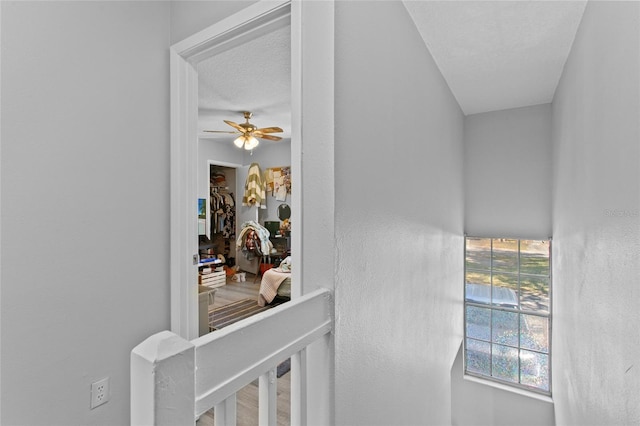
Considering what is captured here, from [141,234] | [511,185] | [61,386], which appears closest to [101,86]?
[141,234]

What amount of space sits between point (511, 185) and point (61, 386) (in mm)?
4394

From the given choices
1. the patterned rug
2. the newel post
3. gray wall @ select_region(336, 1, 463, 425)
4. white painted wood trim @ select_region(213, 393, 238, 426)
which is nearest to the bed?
the patterned rug

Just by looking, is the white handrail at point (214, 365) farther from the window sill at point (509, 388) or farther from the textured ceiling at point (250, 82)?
the window sill at point (509, 388)

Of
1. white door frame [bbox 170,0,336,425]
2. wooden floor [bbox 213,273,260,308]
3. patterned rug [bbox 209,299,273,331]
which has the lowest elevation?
patterned rug [bbox 209,299,273,331]

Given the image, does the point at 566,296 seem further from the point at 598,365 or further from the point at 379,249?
the point at 379,249

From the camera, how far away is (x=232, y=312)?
3740mm

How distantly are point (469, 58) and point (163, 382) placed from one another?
9.70 feet

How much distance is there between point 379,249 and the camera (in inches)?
58.4

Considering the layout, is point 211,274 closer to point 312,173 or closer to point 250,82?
point 250,82

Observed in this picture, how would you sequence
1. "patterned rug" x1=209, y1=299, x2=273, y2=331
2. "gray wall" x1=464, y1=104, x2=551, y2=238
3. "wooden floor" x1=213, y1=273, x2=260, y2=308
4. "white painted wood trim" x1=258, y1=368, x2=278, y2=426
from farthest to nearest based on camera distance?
1. "wooden floor" x1=213, y1=273, x2=260, y2=308
2. "gray wall" x1=464, y1=104, x2=551, y2=238
3. "patterned rug" x1=209, y1=299, x2=273, y2=331
4. "white painted wood trim" x1=258, y1=368, x2=278, y2=426

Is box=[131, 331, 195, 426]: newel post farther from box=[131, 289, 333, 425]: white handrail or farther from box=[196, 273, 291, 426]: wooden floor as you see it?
box=[196, 273, 291, 426]: wooden floor

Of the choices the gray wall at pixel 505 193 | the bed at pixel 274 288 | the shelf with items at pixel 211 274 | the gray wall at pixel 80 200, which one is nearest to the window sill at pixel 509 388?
the gray wall at pixel 505 193

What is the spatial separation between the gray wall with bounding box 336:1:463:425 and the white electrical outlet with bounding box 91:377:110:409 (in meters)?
1.10

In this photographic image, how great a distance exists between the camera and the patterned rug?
3404 millimetres
